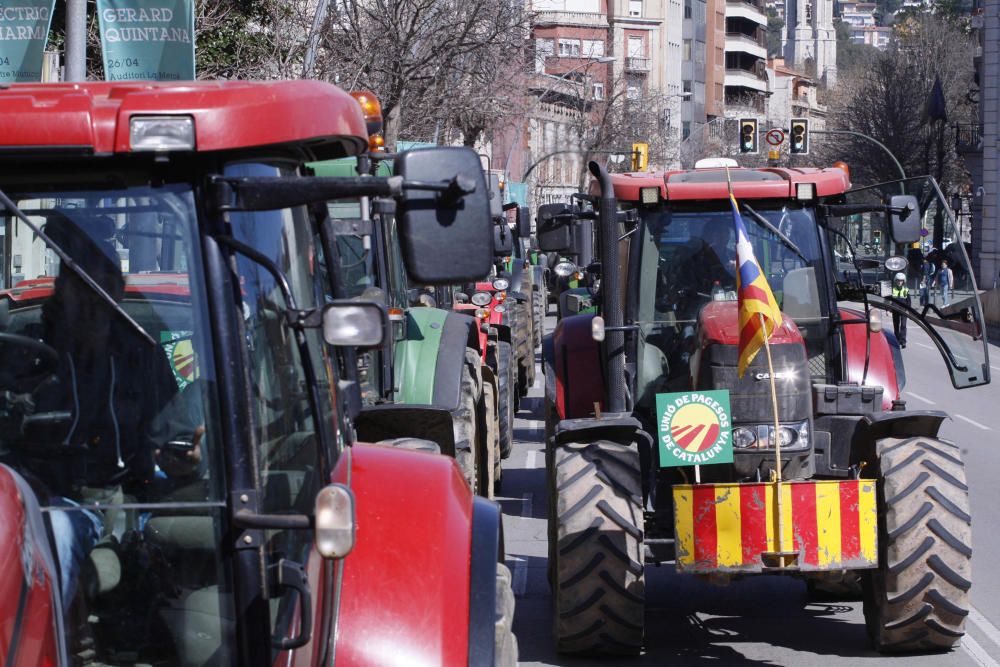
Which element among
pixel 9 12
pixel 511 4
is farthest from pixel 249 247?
pixel 511 4

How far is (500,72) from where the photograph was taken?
27.0 m

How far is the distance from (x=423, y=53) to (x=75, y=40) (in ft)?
43.2

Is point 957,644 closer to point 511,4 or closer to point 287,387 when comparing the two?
point 287,387

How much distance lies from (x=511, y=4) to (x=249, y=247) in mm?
23060

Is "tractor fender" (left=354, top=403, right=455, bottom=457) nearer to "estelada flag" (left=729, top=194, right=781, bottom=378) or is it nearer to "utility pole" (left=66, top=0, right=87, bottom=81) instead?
"estelada flag" (left=729, top=194, right=781, bottom=378)

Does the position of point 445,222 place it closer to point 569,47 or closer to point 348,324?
point 348,324

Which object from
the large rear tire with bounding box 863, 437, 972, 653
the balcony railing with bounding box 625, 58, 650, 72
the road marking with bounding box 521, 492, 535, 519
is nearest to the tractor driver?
the large rear tire with bounding box 863, 437, 972, 653

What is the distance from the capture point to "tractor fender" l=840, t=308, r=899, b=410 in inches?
328

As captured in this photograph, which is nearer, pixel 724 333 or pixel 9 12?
pixel 724 333

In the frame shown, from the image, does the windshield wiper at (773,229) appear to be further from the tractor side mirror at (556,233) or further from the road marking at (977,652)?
the road marking at (977,652)

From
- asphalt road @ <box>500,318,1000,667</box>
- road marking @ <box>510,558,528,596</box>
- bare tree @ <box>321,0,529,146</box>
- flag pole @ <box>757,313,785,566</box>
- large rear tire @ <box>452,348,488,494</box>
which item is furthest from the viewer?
bare tree @ <box>321,0,529,146</box>

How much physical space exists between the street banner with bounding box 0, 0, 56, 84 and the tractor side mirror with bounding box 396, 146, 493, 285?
9.09m

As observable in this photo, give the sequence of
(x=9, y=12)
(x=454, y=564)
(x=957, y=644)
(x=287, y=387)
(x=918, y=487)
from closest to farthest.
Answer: (x=287, y=387)
(x=454, y=564)
(x=918, y=487)
(x=957, y=644)
(x=9, y=12)

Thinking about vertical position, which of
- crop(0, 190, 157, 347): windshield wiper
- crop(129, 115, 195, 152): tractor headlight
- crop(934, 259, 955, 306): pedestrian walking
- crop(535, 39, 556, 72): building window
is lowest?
crop(934, 259, 955, 306): pedestrian walking
